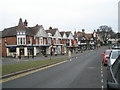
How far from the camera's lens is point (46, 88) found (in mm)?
7977

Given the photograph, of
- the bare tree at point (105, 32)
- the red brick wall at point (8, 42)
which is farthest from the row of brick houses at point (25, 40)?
the bare tree at point (105, 32)

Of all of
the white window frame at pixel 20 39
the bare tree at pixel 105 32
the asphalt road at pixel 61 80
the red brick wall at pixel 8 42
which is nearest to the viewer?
the asphalt road at pixel 61 80

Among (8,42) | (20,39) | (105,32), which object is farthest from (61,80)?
(105,32)

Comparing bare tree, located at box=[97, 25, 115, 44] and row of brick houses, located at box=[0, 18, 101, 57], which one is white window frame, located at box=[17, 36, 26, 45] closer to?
row of brick houses, located at box=[0, 18, 101, 57]

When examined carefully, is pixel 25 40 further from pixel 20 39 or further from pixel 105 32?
pixel 105 32

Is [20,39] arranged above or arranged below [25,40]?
above

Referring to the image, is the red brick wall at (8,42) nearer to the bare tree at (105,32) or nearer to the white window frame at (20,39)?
the white window frame at (20,39)

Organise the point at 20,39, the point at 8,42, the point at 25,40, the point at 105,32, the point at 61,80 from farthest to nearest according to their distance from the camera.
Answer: the point at 105,32
the point at 8,42
the point at 20,39
the point at 25,40
the point at 61,80

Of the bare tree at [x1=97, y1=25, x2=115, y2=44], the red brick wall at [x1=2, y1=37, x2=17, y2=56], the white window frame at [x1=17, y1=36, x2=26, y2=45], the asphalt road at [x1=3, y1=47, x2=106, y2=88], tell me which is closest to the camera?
the asphalt road at [x1=3, y1=47, x2=106, y2=88]

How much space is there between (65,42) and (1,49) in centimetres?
2638

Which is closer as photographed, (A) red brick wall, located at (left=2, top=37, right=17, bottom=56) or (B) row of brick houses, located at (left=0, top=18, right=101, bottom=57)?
(B) row of brick houses, located at (left=0, top=18, right=101, bottom=57)

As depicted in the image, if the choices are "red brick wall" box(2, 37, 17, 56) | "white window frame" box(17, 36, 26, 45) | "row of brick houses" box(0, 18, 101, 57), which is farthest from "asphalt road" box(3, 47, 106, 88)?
"red brick wall" box(2, 37, 17, 56)

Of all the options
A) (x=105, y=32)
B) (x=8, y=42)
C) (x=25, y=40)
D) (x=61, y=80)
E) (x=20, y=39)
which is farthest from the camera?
(x=105, y=32)

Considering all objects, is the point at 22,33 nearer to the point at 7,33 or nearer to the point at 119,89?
the point at 7,33
